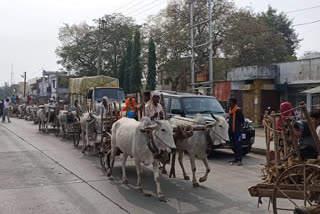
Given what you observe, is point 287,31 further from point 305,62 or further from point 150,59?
point 305,62

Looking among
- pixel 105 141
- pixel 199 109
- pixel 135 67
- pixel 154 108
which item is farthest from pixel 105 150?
pixel 135 67

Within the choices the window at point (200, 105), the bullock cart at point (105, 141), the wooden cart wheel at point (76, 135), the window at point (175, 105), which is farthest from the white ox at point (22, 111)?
the bullock cart at point (105, 141)

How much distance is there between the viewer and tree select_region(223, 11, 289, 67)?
30.2 metres

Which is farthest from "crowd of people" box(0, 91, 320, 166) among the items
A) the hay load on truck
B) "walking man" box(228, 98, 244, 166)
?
the hay load on truck

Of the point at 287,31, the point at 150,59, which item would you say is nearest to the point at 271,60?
the point at 150,59

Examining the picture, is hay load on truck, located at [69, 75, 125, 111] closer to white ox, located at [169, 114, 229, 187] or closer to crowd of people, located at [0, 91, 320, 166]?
crowd of people, located at [0, 91, 320, 166]

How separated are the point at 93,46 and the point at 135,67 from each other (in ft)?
40.8

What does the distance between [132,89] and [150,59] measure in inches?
144

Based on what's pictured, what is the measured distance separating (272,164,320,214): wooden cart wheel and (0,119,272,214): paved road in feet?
4.28

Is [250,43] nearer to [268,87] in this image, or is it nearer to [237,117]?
[268,87]

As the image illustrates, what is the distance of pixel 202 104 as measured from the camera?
12.3m

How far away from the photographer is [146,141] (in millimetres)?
6934

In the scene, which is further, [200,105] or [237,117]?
[200,105]

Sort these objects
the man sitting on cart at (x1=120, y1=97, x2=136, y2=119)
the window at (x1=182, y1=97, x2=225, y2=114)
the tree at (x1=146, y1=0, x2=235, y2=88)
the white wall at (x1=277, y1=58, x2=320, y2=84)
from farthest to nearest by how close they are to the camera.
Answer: the tree at (x1=146, y1=0, x2=235, y2=88), the white wall at (x1=277, y1=58, x2=320, y2=84), the window at (x1=182, y1=97, x2=225, y2=114), the man sitting on cart at (x1=120, y1=97, x2=136, y2=119)
